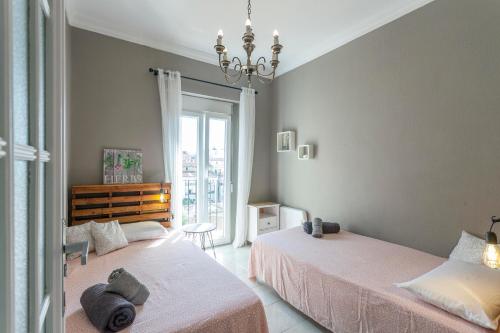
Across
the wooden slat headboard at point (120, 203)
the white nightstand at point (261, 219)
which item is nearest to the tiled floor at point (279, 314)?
the white nightstand at point (261, 219)

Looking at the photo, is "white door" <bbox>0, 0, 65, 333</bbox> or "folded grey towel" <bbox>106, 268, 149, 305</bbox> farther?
"folded grey towel" <bbox>106, 268, 149, 305</bbox>

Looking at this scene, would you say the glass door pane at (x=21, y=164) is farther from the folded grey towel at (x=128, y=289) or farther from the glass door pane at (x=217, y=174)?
the glass door pane at (x=217, y=174)

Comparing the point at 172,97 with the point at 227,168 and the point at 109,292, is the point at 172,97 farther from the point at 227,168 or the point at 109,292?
the point at 109,292

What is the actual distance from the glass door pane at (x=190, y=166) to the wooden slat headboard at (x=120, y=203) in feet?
1.82

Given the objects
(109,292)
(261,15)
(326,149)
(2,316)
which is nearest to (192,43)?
(261,15)

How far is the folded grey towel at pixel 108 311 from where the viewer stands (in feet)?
3.94

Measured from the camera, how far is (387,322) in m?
1.50

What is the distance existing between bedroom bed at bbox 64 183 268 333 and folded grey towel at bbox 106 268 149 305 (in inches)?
1.8

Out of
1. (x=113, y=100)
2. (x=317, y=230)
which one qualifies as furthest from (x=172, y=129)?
(x=317, y=230)

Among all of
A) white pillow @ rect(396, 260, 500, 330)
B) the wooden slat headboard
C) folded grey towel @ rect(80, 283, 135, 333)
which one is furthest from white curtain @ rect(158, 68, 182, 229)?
white pillow @ rect(396, 260, 500, 330)

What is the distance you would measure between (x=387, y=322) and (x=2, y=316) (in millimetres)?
1836

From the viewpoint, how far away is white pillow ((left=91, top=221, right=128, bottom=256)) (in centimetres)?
214

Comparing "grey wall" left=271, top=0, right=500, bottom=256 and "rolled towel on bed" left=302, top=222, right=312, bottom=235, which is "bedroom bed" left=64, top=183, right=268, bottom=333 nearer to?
"rolled towel on bed" left=302, top=222, right=312, bottom=235

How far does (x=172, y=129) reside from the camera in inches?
120
